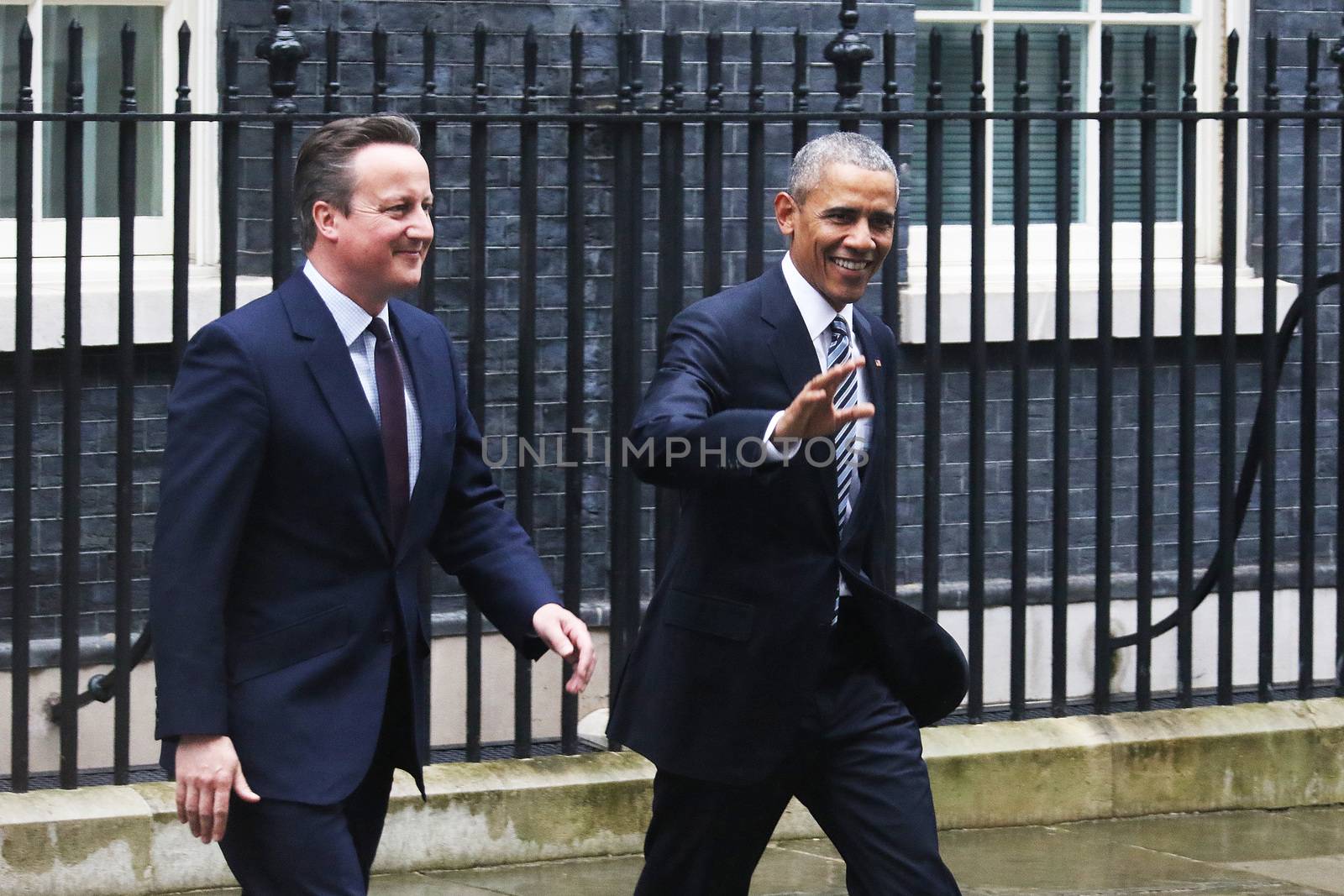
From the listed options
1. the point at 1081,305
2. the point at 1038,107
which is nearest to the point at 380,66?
the point at 1081,305

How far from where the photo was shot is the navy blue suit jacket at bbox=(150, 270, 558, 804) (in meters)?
3.37

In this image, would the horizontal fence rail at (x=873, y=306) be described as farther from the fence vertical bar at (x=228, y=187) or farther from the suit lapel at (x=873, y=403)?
the suit lapel at (x=873, y=403)

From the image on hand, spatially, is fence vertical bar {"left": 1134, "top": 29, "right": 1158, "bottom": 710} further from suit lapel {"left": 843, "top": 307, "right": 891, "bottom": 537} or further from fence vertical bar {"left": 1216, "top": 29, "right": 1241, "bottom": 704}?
suit lapel {"left": 843, "top": 307, "right": 891, "bottom": 537}

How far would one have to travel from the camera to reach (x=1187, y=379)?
21.0ft

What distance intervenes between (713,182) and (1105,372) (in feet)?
4.24

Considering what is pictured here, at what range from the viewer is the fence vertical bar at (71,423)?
5.49 m

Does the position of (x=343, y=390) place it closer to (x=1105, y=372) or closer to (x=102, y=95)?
(x=1105, y=372)

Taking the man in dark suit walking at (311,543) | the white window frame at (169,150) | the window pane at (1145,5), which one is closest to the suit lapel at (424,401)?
the man in dark suit walking at (311,543)

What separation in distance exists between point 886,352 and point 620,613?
198cm

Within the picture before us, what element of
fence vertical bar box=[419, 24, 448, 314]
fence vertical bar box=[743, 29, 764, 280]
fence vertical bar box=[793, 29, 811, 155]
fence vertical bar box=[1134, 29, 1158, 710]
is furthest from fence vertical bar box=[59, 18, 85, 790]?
fence vertical bar box=[1134, 29, 1158, 710]

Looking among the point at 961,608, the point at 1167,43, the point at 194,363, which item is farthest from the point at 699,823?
the point at 1167,43

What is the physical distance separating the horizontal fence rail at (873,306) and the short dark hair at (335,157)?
6.71 feet

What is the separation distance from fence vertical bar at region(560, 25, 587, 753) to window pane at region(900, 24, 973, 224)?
217cm

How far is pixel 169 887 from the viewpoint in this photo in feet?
18.3
